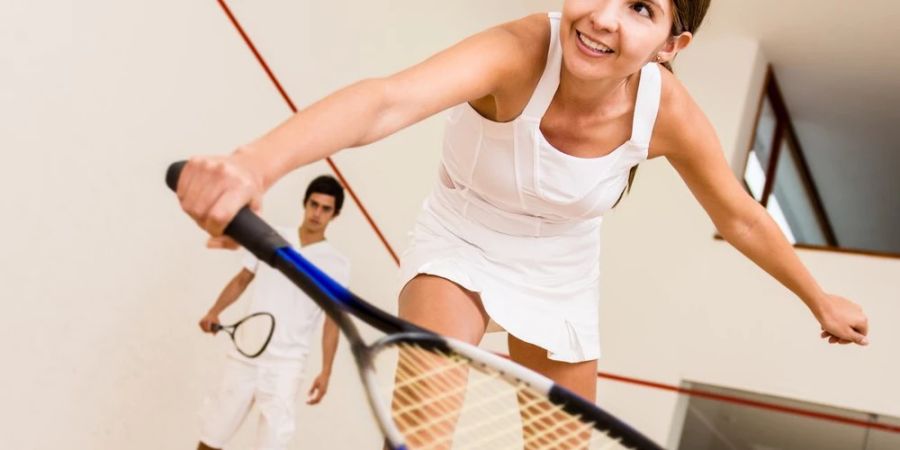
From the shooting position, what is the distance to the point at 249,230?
2.38 ft

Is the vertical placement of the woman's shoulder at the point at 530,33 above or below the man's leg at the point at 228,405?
above

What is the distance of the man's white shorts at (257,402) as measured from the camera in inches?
107

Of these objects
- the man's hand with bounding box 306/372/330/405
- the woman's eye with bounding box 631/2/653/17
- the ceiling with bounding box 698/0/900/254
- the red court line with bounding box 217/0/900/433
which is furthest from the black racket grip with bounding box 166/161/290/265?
the ceiling with bounding box 698/0/900/254

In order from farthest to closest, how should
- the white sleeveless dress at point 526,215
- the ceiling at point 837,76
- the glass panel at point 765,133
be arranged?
1. the glass panel at point 765,133
2. the ceiling at point 837,76
3. the white sleeveless dress at point 526,215

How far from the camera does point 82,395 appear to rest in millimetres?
2418

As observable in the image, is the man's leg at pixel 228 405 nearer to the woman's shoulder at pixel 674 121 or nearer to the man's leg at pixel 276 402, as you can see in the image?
the man's leg at pixel 276 402

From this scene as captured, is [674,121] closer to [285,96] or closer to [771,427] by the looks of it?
[285,96]

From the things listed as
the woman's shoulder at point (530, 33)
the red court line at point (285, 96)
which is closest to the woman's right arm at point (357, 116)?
the woman's shoulder at point (530, 33)

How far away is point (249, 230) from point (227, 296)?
2032mm

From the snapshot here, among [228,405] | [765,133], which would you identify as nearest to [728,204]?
[228,405]

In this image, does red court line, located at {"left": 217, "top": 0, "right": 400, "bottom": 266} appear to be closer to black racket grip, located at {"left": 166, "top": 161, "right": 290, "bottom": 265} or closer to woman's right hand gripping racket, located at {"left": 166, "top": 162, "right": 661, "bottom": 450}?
woman's right hand gripping racket, located at {"left": 166, "top": 162, "right": 661, "bottom": 450}

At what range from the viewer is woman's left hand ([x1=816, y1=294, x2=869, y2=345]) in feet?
4.58

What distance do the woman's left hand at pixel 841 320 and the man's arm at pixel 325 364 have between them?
66.9 inches

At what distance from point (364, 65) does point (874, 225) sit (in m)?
3.45
